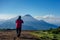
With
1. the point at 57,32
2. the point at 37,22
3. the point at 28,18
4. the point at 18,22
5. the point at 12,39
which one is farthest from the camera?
the point at 28,18

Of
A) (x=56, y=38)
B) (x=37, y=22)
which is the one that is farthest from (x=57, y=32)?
(x=37, y=22)

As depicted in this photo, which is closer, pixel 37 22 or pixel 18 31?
pixel 18 31

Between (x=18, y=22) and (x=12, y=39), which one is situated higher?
(x=18, y=22)

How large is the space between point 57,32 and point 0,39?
26.7ft

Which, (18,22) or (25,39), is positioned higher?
(18,22)

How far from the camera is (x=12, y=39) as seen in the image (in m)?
23.2

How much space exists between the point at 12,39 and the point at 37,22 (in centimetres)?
3477

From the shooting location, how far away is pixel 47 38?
2456 centimetres

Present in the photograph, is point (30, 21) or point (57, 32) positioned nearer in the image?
point (57, 32)

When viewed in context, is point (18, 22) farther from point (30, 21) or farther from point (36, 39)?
point (30, 21)

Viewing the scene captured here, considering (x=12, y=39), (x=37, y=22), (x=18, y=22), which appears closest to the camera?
(x=12, y=39)

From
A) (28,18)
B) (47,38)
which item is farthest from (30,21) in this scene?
(47,38)

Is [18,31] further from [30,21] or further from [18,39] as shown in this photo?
[30,21]

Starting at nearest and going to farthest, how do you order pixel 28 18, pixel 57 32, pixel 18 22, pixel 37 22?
pixel 18 22, pixel 57 32, pixel 37 22, pixel 28 18
